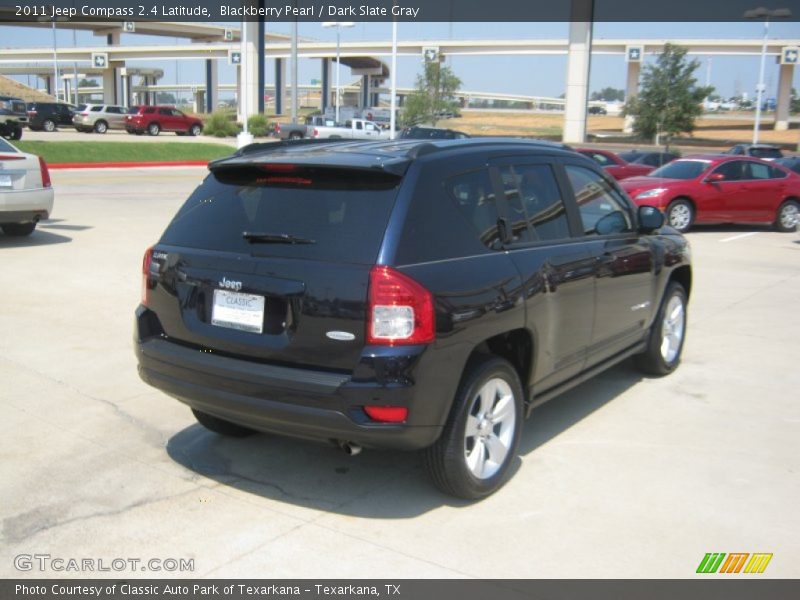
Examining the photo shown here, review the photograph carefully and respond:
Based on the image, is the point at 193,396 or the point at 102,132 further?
the point at 102,132

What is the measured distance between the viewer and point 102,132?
53219mm

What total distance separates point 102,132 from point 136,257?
45.1m

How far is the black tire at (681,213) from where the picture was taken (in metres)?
17.2

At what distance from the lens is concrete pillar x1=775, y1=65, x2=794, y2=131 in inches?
3410

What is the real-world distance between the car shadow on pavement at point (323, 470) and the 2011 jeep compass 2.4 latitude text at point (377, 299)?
218 millimetres

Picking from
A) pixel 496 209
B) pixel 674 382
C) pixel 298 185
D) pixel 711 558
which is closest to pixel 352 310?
pixel 298 185

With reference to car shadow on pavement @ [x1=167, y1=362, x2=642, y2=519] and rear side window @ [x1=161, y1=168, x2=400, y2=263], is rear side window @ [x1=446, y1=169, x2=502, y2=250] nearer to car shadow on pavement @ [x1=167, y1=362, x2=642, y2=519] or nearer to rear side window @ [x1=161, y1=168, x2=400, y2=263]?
rear side window @ [x1=161, y1=168, x2=400, y2=263]

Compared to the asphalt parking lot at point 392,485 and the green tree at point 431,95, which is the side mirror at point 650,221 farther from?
the green tree at point 431,95

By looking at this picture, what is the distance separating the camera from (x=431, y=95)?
65.2 meters

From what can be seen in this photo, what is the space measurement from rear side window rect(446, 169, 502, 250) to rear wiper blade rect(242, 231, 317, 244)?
2.78ft

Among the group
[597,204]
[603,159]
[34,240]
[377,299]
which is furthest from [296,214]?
[603,159]

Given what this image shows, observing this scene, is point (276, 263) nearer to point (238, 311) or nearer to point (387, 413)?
point (238, 311)

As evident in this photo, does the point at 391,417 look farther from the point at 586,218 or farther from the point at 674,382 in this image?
the point at 674,382

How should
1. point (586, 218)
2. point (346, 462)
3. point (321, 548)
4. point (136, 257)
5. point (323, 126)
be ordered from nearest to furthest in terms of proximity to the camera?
point (321, 548), point (346, 462), point (586, 218), point (136, 257), point (323, 126)
